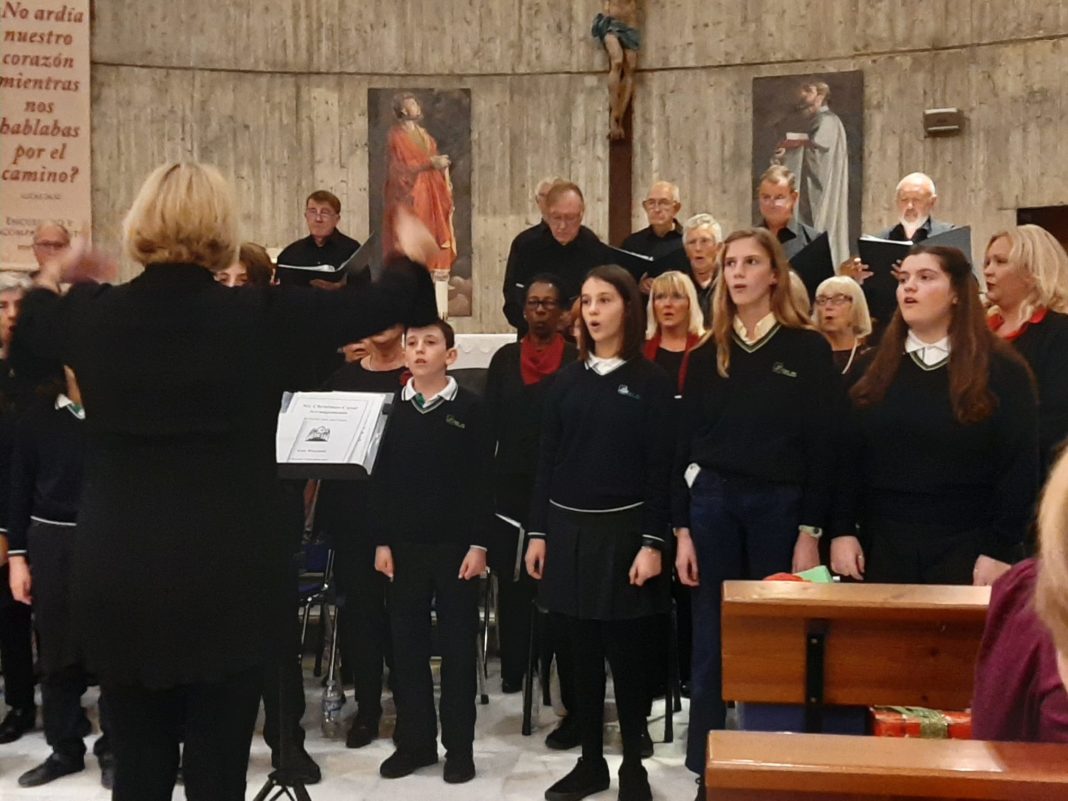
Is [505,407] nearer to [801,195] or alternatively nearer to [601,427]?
[601,427]

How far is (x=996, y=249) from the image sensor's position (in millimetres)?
4047

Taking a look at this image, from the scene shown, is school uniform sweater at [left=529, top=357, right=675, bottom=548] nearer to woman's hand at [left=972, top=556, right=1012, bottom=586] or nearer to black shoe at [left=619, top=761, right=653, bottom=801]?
black shoe at [left=619, top=761, right=653, bottom=801]

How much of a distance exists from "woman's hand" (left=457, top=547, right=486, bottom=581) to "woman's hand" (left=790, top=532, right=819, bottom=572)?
1.07m

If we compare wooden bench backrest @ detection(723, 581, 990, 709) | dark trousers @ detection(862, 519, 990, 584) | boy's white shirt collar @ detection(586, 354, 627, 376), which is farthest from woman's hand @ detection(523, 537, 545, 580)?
wooden bench backrest @ detection(723, 581, 990, 709)

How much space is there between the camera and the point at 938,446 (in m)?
3.29

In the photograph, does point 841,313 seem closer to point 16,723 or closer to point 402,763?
point 402,763

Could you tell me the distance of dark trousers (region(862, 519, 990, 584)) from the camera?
3.25 meters

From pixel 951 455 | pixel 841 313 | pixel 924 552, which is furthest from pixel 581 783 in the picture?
pixel 841 313

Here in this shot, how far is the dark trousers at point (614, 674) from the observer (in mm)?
3673

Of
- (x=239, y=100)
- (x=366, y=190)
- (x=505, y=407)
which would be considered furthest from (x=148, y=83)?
(x=505, y=407)

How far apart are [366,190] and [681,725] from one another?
276 inches

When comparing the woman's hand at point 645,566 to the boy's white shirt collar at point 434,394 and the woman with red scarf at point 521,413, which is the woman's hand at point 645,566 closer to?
the boy's white shirt collar at point 434,394

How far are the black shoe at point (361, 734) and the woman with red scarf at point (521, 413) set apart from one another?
823 mm

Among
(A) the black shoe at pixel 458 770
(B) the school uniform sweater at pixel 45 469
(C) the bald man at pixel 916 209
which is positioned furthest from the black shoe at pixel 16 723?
(C) the bald man at pixel 916 209
